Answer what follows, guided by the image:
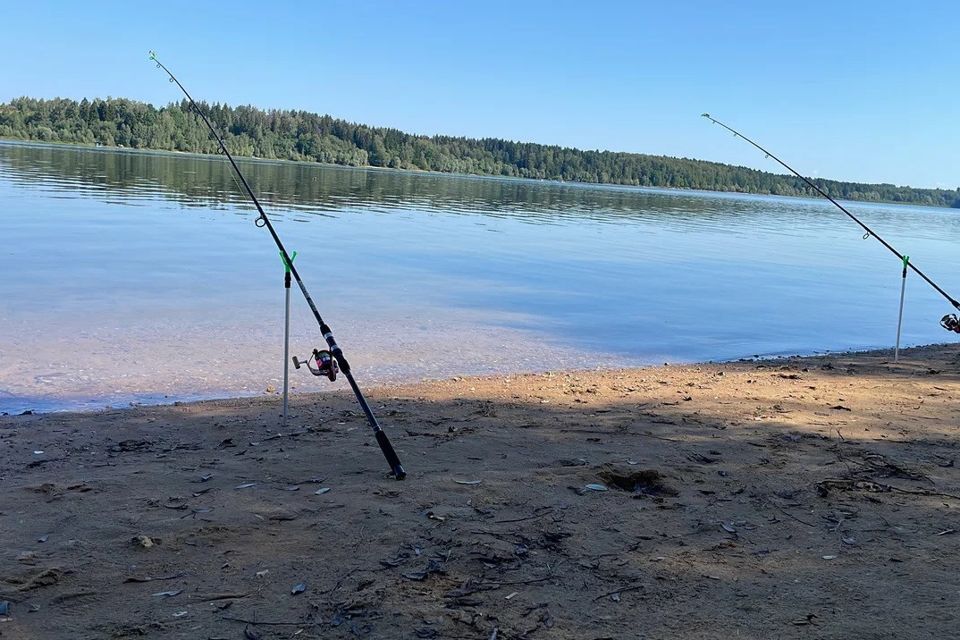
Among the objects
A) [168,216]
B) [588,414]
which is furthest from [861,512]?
[168,216]

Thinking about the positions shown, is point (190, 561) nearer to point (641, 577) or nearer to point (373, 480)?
point (373, 480)

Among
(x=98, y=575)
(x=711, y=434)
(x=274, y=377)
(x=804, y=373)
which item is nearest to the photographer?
(x=98, y=575)

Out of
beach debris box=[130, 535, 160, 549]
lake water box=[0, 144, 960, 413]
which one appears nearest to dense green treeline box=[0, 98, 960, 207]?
lake water box=[0, 144, 960, 413]

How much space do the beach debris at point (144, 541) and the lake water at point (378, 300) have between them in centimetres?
406

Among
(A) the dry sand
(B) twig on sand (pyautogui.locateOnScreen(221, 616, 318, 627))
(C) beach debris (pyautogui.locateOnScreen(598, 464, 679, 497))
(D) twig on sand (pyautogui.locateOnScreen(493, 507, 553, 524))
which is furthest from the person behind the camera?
(C) beach debris (pyautogui.locateOnScreen(598, 464, 679, 497))

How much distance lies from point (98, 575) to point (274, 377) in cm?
545

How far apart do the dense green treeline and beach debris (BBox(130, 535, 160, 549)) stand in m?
119

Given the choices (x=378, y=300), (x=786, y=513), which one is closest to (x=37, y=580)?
(x=786, y=513)

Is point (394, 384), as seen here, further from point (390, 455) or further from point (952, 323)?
point (952, 323)

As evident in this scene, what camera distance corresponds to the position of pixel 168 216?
29062 mm

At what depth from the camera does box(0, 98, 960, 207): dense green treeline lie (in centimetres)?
12850

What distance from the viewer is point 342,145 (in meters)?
153

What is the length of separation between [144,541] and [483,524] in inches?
67.9

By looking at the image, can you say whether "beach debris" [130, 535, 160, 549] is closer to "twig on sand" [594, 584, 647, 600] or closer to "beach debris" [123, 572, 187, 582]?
"beach debris" [123, 572, 187, 582]
